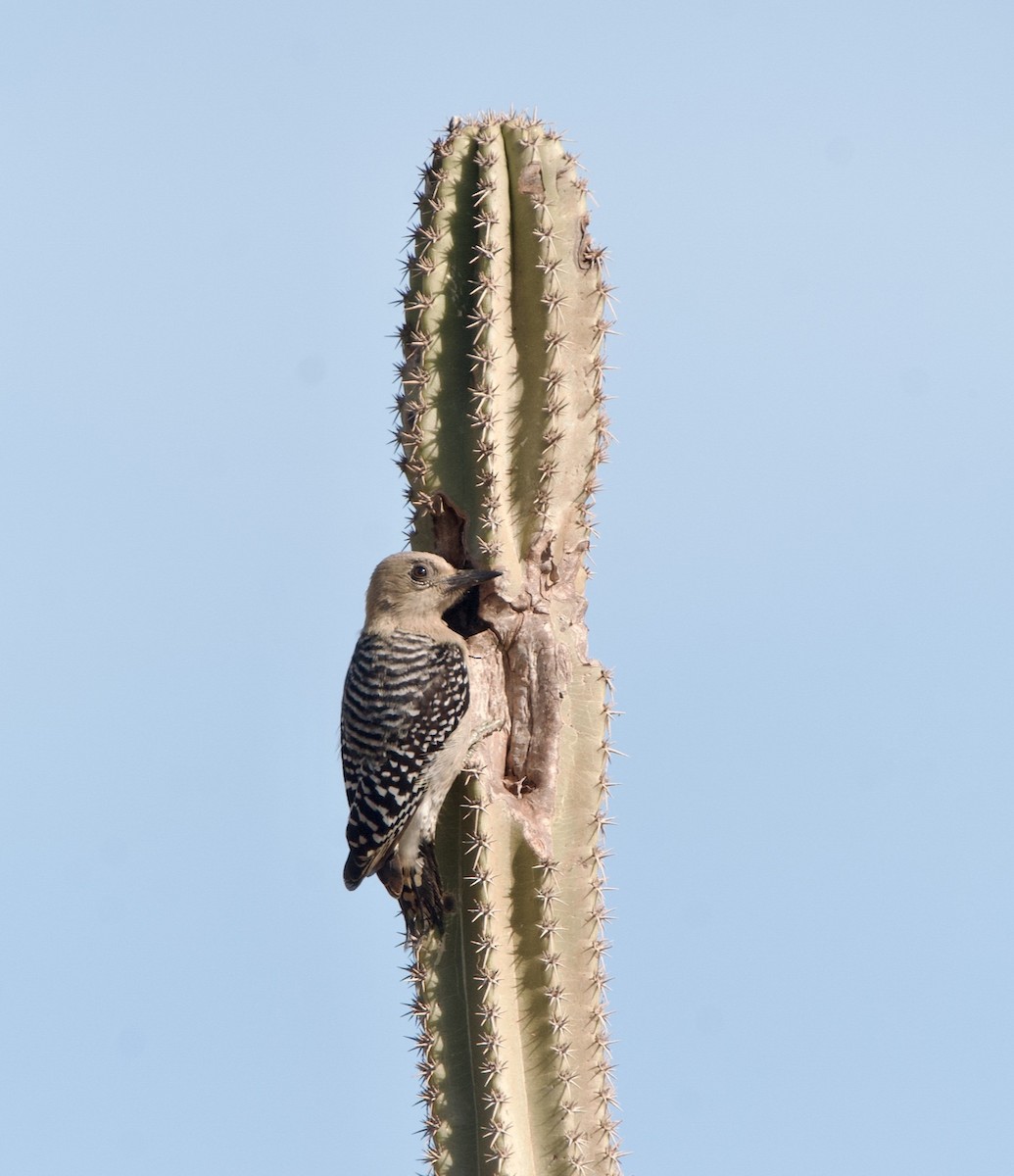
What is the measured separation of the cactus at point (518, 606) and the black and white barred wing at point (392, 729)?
17cm

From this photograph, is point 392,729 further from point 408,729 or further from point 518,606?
point 518,606

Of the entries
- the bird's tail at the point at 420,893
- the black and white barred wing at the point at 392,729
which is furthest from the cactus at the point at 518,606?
the black and white barred wing at the point at 392,729

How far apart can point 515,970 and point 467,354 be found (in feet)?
7.26

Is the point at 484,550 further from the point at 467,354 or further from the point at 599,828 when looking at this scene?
the point at 599,828

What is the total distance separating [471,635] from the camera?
5.97 meters

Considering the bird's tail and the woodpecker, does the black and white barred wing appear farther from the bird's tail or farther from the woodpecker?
the bird's tail

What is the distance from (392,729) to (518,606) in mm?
818

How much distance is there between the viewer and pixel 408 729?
576cm

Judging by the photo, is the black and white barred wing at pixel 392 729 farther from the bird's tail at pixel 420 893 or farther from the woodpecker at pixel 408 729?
the bird's tail at pixel 420 893

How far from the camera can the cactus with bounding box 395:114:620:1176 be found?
4.96 meters

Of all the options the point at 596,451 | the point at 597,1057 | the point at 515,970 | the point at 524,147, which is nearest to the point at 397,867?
the point at 515,970

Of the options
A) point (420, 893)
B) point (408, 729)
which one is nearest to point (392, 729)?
point (408, 729)

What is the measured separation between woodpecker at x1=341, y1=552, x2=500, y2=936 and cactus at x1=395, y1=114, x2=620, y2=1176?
8 cm

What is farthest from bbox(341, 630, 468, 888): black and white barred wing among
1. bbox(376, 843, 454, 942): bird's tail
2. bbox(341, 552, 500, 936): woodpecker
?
bbox(376, 843, 454, 942): bird's tail
